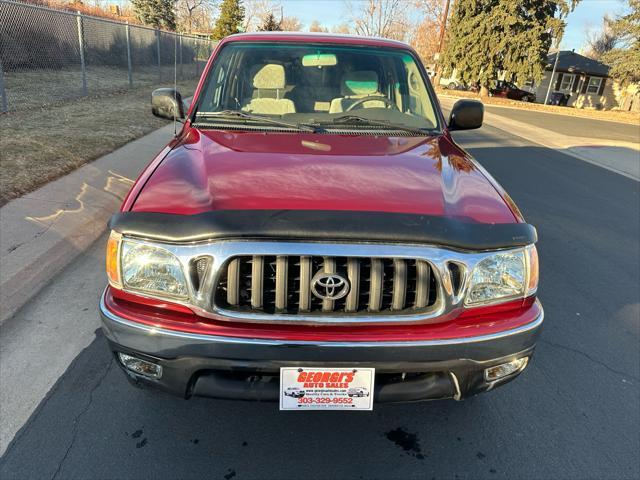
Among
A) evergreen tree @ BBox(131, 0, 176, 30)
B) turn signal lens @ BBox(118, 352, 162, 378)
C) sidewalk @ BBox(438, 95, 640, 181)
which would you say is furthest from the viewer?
evergreen tree @ BBox(131, 0, 176, 30)

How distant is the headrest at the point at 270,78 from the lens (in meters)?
3.38

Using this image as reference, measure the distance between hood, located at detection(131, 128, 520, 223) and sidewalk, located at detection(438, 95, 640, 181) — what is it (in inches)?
365

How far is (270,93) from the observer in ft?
11.0

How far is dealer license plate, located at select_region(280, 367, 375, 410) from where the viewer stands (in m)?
1.88

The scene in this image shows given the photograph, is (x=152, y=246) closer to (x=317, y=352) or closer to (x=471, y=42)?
(x=317, y=352)

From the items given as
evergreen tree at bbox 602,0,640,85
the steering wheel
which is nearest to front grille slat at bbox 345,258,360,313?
the steering wheel

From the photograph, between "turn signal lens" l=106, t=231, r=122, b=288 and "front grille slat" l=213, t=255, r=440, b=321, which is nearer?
"front grille slat" l=213, t=255, r=440, b=321

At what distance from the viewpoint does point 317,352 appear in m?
1.83

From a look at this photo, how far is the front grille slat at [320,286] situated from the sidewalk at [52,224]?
2.30 m

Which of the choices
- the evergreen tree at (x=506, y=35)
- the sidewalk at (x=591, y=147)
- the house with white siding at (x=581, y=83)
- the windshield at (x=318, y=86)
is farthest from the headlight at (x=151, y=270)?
the house with white siding at (x=581, y=83)

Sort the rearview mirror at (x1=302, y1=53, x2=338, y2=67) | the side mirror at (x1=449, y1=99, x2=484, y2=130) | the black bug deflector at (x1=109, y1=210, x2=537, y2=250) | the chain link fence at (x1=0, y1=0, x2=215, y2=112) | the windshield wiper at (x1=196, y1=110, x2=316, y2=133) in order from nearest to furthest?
the black bug deflector at (x1=109, y1=210, x2=537, y2=250) → the windshield wiper at (x1=196, y1=110, x2=316, y2=133) → the rearview mirror at (x1=302, y1=53, x2=338, y2=67) → the side mirror at (x1=449, y1=99, x2=484, y2=130) → the chain link fence at (x1=0, y1=0, x2=215, y2=112)

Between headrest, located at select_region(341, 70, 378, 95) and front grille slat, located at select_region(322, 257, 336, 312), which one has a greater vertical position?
headrest, located at select_region(341, 70, 378, 95)

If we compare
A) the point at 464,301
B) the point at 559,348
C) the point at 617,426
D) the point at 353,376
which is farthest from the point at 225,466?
the point at 559,348

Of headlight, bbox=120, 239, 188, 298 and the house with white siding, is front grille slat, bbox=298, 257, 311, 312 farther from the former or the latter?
the house with white siding
